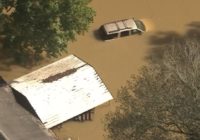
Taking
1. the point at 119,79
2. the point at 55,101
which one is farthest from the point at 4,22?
the point at 119,79

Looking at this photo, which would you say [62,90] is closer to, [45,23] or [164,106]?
[45,23]

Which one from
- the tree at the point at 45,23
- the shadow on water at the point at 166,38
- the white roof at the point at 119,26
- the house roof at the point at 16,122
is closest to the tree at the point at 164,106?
the house roof at the point at 16,122

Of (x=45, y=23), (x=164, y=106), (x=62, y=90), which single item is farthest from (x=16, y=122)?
(x=164, y=106)

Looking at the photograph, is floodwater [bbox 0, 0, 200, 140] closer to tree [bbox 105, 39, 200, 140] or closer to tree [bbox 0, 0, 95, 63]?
tree [bbox 0, 0, 95, 63]

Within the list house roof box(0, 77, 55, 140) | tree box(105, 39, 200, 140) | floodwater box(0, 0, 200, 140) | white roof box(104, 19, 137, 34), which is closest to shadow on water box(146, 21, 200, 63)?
floodwater box(0, 0, 200, 140)

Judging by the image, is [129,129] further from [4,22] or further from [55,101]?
[4,22]

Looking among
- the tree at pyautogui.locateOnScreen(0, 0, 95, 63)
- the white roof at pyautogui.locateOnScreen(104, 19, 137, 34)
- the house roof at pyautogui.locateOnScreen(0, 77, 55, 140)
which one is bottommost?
the house roof at pyautogui.locateOnScreen(0, 77, 55, 140)

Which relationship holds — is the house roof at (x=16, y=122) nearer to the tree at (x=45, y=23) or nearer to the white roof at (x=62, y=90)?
the white roof at (x=62, y=90)
